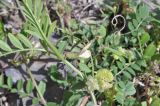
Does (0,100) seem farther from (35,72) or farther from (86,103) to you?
(86,103)

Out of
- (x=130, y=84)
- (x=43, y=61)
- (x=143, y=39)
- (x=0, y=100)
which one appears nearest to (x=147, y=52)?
(x=143, y=39)

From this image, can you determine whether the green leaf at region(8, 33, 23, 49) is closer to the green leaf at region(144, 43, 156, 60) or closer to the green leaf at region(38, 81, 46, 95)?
Answer: the green leaf at region(38, 81, 46, 95)

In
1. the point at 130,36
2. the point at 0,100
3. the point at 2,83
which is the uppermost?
the point at 130,36

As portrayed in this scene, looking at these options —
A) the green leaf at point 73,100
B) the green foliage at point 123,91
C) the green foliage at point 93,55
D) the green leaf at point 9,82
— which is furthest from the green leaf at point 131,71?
the green leaf at point 9,82

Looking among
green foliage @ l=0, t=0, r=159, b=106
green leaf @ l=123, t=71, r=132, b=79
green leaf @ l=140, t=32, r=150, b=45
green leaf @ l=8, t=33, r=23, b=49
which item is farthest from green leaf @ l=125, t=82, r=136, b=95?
green leaf @ l=8, t=33, r=23, b=49

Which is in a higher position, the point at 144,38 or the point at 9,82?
the point at 144,38

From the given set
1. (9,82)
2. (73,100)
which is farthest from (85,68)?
(9,82)

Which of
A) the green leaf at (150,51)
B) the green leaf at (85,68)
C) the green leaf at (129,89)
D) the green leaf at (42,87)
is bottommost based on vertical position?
the green leaf at (42,87)

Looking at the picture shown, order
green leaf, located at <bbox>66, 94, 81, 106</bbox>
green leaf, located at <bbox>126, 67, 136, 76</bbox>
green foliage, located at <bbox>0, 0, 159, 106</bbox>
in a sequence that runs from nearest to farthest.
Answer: green foliage, located at <bbox>0, 0, 159, 106</bbox>, green leaf, located at <bbox>66, 94, 81, 106</bbox>, green leaf, located at <bbox>126, 67, 136, 76</bbox>

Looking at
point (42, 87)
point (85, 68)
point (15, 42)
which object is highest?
point (15, 42)

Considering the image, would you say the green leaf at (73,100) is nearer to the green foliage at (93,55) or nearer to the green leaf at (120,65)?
the green foliage at (93,55)

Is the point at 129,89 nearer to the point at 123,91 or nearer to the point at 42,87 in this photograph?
the point at 123,91
